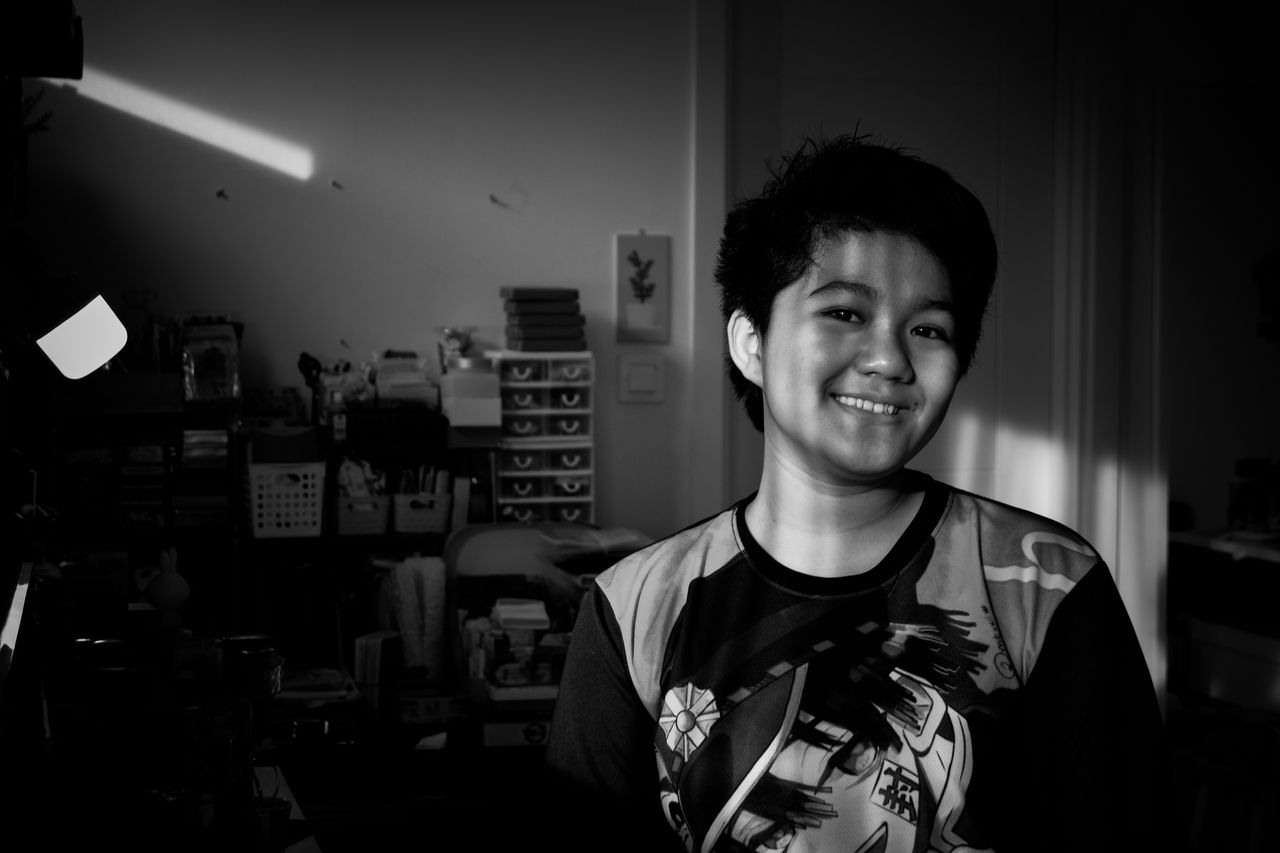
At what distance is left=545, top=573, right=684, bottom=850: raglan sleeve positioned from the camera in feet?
3.88

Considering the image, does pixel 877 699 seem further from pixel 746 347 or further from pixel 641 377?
pixel 641 377

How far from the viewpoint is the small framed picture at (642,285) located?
4.35 meters

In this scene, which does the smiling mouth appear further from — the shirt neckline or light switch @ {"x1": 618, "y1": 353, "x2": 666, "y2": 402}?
light switch @ {"x1": 618, "y1": 353, "x2": 666, "y2": 402}

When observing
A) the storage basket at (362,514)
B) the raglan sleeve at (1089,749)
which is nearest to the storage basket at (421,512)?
the storage basket at (362,514)

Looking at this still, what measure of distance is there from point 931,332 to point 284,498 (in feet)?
9.66

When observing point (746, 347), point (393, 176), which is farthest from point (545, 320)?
point (746, 347)

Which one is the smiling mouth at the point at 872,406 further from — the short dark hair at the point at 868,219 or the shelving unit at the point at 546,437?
the shelving unit at the point at 546,437

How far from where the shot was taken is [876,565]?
3.87 feet

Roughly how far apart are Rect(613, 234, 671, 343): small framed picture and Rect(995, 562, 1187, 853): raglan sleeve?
3323mm

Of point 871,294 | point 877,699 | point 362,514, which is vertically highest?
point 871,294

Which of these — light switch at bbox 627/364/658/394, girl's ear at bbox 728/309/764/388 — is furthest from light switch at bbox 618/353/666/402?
girl's ear at bbox 728/309/764/388

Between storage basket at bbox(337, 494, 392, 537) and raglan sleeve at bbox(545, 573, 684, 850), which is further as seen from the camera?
storage basket at bbox(337, 494, 392, 537)

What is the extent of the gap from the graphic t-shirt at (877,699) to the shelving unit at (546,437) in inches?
114

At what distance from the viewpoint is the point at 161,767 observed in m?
1.51
